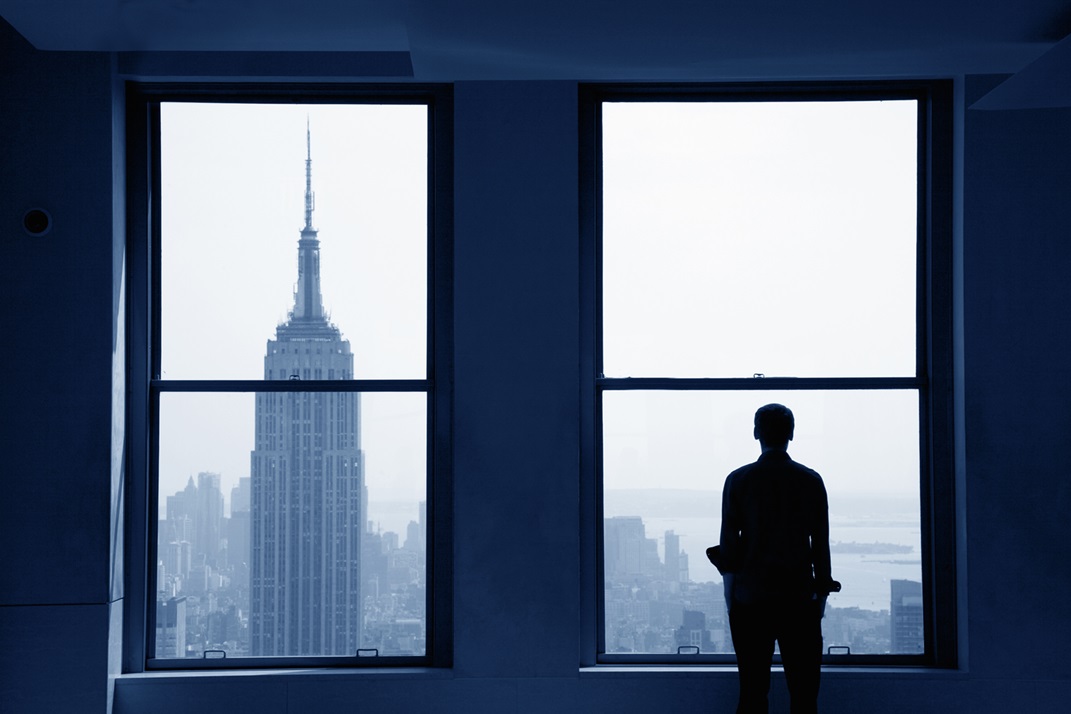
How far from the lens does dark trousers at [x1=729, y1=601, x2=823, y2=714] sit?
13.0 feet

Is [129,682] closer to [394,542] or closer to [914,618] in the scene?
[394,542]

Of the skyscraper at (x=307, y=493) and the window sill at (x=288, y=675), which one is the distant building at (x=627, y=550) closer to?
the window sill at (x=288, y=675)

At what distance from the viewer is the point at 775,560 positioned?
3941mm

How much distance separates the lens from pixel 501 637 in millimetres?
4957

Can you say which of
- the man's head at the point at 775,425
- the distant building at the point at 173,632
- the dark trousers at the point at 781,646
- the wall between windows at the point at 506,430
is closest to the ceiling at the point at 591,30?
the man's head at the point at 775,425

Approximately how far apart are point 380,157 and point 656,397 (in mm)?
1723

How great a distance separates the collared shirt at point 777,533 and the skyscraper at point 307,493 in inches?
74.9

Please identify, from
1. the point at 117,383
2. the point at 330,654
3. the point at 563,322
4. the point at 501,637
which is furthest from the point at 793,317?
the point at 117,383

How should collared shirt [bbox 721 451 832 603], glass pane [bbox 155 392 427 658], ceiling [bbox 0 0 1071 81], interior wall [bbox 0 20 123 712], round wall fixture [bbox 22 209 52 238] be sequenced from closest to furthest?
ceiling [bbox 0 0 1071 81] → collared shirt [bbox 721 451 832 603] → interior wall [bbox 0 20 123 712] → round wall fixture [bbox 22 209 52 238] → glass pane [bbox 155 392 427 658]

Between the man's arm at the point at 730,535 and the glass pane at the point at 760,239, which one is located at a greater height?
the glass pane at the point at 760,239

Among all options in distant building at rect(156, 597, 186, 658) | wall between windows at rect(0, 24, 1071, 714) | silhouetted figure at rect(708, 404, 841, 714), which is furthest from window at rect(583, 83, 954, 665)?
distant building at rect(156, 597, 186, 658)

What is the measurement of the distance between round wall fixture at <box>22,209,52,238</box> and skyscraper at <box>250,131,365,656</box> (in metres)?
1.10

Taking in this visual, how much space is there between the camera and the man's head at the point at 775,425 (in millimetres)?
3988

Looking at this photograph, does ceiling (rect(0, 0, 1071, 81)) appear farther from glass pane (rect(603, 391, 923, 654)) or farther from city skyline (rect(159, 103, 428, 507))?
glass pane (rect(603, 391, 923, 654))
